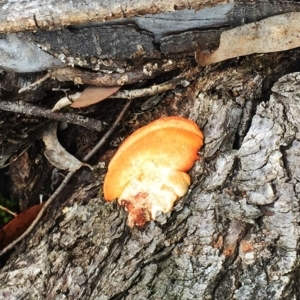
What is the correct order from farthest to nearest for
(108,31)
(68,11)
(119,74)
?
(119,74) < (108,31) < (68,11)

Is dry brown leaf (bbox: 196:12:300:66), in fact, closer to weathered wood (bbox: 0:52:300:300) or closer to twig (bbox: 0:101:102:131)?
weathered wood (bbox: 0:52:300:300)

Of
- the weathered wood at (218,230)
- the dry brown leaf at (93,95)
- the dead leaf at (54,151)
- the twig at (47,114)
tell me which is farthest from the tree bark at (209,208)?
the dead leaf at (54,151)

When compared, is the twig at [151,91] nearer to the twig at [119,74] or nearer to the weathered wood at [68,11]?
the twig at [119,74]

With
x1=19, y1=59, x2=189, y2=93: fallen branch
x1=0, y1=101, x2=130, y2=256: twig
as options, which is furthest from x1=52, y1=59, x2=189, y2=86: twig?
x1=0, y1=101, x2=130, y2=256: twig

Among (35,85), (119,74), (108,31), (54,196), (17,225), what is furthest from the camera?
(17,225)

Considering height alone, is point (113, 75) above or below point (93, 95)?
above

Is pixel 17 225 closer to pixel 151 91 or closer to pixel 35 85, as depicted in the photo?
pixel 35 85

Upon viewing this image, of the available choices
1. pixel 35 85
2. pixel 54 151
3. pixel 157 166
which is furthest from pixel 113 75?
pixel 54 151

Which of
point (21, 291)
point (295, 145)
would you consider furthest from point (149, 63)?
point (21, 291)

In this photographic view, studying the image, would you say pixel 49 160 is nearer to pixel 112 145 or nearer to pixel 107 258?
pixel 112 145
